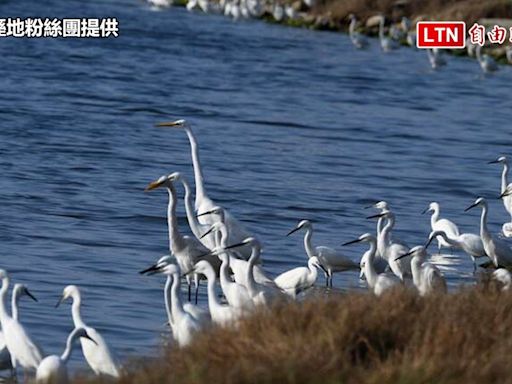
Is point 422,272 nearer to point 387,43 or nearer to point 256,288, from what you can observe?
point 256,288

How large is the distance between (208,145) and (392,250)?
1144 centimetres

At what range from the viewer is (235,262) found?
43.1 ft

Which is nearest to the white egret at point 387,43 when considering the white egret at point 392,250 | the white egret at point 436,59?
the white egret at point 436,59

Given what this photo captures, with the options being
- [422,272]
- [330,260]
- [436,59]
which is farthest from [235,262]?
[436,59]

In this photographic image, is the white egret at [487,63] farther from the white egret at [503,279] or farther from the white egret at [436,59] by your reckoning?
the white egret at [503,279]

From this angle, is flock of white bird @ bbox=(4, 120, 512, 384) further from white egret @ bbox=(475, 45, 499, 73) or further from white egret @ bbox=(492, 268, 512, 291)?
white egret @ bbox=(475, 45, 499, 73)

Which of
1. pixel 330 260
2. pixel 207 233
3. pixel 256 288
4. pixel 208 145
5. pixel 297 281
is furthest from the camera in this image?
pixel 208 145

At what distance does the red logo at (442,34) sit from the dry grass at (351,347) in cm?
3662

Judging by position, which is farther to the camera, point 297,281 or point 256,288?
point 297,281

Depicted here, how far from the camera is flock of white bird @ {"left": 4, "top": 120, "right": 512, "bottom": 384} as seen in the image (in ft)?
32.1

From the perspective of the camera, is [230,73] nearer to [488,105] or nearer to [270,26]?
[488,105]

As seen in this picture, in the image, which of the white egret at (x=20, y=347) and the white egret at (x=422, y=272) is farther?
the white egret at (x=422, y=272)

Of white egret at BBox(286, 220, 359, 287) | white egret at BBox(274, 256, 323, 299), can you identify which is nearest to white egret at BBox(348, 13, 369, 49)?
white egret at BBox(286, 220, 359, 287)

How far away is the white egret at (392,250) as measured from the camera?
15.0 meters
